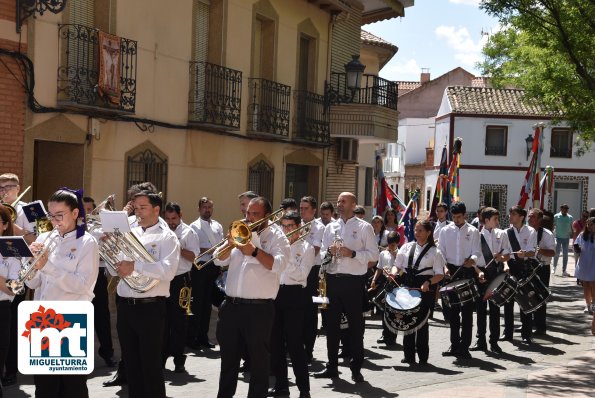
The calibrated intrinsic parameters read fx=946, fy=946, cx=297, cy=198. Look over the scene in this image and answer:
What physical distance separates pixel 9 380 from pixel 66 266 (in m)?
2.98

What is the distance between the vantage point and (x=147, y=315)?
777 centimetres

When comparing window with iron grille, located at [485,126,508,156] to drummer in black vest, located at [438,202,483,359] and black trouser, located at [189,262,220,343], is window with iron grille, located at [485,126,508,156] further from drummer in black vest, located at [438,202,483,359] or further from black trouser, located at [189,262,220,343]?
black trouser, located at [189,262,220,343]

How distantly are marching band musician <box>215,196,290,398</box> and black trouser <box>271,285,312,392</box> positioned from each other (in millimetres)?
1247

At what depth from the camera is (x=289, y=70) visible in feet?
69.2

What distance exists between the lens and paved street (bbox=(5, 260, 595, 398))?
9797 mm

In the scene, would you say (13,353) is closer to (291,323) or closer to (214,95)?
(291,323)

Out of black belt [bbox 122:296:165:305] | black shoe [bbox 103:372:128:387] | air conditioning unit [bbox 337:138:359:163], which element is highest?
air conditioning unit [bbox 337:138:359:163]

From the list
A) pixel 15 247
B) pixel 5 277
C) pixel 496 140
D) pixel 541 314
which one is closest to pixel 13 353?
pixel 5 277

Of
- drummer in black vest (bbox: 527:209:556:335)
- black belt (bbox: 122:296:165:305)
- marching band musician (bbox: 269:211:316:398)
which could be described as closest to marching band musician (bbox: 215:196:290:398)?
black belt (bbox: 122:296:165:305)

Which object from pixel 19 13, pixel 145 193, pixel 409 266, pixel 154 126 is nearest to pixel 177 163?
pixel 154 126

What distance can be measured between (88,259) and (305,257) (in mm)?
3537

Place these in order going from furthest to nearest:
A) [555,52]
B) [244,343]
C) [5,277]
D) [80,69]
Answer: [555,52] < [80,69] < [244,343] < [5,277]

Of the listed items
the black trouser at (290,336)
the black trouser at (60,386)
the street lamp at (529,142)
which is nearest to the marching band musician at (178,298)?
the black trouser at (290,336)

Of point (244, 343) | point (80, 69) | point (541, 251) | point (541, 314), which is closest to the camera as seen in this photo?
point (244, 343)
